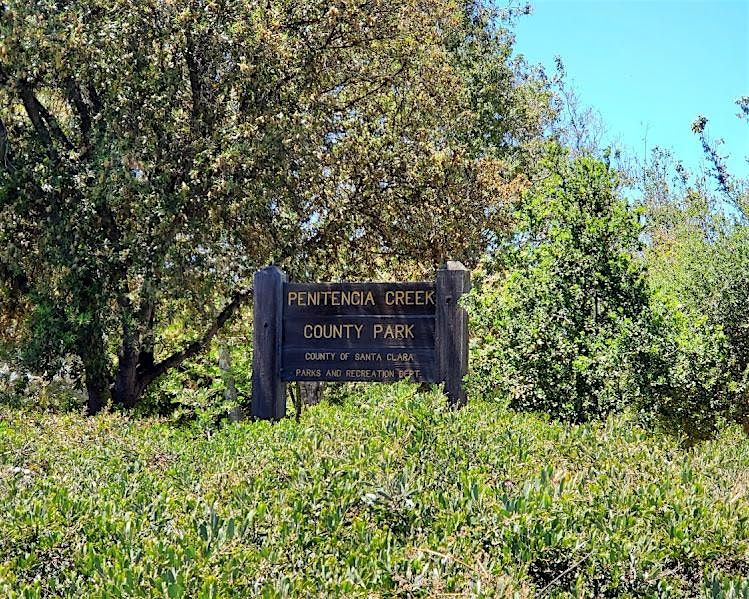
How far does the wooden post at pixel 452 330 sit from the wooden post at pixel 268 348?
1471 mm

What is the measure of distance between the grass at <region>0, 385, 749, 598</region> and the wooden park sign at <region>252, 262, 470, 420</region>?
2.89 meters

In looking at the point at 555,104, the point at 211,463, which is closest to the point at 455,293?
the point at 211,463

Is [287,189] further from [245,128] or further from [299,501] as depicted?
[299,501]

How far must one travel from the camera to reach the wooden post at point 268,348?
7.66 m

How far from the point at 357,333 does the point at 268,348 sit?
0.83 m

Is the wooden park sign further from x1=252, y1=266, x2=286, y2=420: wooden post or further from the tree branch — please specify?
the tree branch

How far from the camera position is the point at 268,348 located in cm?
766

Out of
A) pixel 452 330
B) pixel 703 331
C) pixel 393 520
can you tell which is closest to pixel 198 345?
pixel 452 330

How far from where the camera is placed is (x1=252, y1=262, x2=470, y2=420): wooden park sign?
722cm

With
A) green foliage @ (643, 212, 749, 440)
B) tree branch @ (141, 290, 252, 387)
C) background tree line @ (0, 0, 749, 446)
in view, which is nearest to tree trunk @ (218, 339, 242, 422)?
background tree line @ (0, 0, 749, 446)

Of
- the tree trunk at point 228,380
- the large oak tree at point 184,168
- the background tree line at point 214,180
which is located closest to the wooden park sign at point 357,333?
the background tree line at point 214,180

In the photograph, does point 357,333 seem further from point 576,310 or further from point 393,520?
point 393,520

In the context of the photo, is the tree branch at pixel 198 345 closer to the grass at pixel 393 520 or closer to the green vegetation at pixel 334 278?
the green vegetation at pixel 334 278

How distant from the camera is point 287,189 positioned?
481 inches
